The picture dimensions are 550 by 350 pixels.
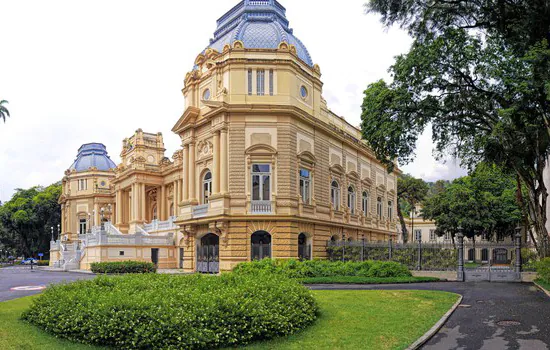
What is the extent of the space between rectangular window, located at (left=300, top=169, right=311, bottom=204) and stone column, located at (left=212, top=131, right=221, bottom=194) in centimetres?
564

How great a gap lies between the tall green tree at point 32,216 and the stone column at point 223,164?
57.8m

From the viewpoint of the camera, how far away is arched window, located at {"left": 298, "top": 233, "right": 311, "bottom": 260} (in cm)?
3403

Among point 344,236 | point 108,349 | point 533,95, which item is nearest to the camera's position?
point 108,349

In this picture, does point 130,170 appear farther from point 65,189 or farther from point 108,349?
point 108,349

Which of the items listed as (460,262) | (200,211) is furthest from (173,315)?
(200,211)

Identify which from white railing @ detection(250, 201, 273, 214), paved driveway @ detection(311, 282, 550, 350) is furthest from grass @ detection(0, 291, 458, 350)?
white railing @ detection(250, 201, 273, 214)

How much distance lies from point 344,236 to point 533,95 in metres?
22.8

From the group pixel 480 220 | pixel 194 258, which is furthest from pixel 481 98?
pixel 480 220

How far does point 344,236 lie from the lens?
131ft

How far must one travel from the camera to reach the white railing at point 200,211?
33.2m

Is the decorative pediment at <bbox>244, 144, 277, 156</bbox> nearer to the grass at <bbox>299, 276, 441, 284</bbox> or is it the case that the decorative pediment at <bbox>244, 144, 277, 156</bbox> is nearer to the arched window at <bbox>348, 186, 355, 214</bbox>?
the grass at <bbox>299, 276, 441, 284</bbox>

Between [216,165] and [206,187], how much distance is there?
300 centimetres

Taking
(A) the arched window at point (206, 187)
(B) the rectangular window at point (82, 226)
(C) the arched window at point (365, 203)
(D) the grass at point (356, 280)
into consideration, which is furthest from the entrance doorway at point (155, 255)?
(B) the rectangular window at point (82, 226)

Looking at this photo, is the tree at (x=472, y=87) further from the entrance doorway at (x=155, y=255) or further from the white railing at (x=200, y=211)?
the entrance doorway at (x=155, y=255)
